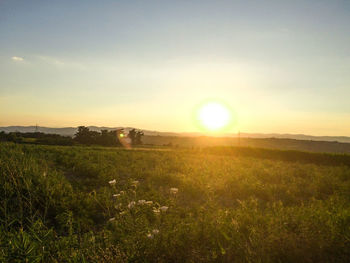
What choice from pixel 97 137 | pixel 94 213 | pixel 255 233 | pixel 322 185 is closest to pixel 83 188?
pixel 94 213

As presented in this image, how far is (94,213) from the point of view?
5871 millimetres

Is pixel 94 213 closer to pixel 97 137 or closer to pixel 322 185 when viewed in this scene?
pixel 322 185

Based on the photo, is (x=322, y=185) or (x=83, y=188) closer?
(x=83, y=188)

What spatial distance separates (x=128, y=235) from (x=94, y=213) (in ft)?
7.96

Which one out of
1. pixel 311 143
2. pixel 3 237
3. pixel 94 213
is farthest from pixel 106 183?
pixel 311 143

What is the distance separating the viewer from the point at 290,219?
4316mm

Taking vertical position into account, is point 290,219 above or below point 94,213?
above

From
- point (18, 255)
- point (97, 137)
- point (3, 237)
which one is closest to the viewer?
point (18, 255)

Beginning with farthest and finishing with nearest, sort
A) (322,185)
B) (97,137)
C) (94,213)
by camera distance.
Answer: (97,137) → (322,185) → (94,213)

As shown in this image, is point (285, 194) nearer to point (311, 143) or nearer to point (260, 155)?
point (260, 155)

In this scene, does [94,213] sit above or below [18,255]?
below

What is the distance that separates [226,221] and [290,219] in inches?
42.8

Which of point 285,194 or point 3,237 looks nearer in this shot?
point 3,237

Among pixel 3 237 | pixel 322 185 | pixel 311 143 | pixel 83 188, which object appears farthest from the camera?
pixel 311 143
